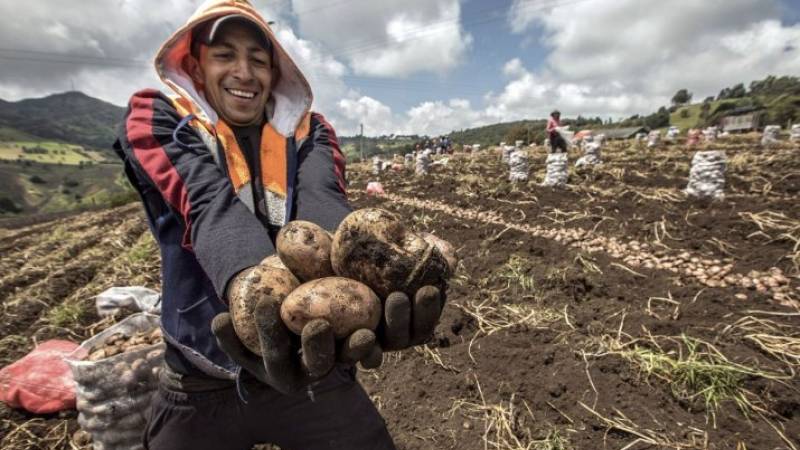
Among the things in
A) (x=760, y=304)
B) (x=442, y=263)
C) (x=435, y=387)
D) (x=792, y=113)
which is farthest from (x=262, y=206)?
(x=792, y=113)

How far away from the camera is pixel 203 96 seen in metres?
1.53

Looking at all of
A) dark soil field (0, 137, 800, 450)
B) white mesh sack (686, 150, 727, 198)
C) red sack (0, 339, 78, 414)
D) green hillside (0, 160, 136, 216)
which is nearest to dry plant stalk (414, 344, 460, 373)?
dark soil field (0, 137, 800, 450)

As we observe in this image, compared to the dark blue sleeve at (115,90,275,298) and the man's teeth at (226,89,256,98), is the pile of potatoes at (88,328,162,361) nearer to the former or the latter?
the dark blue sleeve at (115,90,275,298)

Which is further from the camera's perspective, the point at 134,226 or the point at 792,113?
the point at 792,113

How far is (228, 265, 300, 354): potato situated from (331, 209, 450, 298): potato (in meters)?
0.19

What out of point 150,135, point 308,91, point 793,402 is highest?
point 308,91

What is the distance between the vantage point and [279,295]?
3.49 ft

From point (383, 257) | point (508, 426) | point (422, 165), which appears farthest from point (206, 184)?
point (422, 165)

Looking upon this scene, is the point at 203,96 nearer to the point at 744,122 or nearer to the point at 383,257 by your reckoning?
the point at 383,257

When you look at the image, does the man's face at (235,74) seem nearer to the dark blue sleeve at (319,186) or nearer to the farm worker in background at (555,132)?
the dark blue sleeve at (319,186)

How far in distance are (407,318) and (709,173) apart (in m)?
6.81

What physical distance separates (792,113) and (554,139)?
38.8 meters

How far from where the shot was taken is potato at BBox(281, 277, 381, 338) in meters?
0.99

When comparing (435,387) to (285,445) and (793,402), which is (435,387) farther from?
(793,402)
